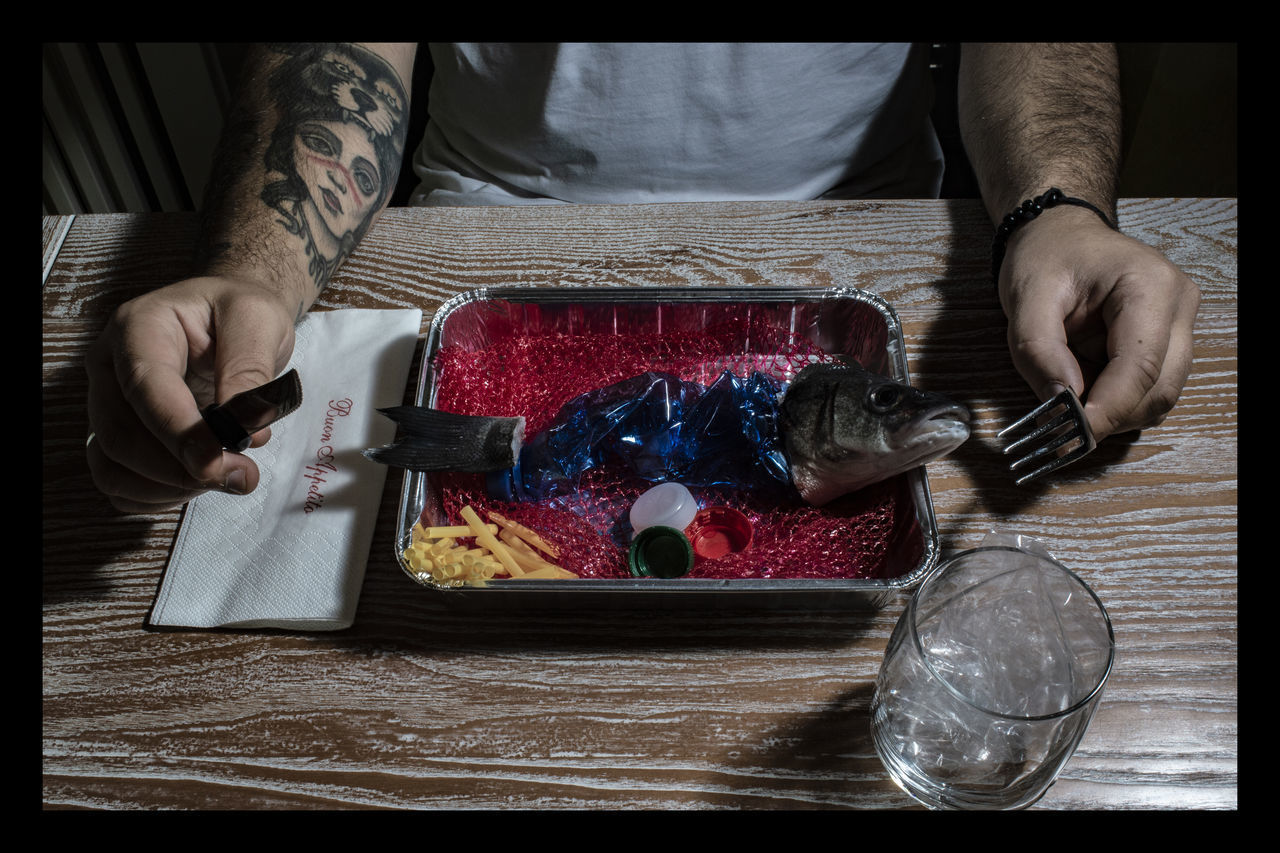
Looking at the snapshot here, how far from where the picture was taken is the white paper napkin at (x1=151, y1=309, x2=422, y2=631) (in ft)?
2.52

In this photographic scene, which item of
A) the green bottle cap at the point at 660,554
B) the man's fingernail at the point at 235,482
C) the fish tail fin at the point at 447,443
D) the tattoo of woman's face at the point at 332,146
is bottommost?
the green bottle cap at the point at 660,554

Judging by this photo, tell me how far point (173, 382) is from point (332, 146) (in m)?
0.43

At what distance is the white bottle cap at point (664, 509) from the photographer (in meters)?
0.81

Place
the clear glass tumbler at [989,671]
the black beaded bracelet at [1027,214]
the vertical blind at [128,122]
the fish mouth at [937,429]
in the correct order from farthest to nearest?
the vertical blind at [128,122] < the black beaded bracelet at [1027,214] < the fish mouth at [937,429] < the clear glass tumbler at [989,671]

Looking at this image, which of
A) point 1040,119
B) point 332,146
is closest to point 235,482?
point 332,146

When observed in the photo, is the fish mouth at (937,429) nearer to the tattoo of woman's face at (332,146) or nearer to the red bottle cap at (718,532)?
the red bottle cap at (718,532)

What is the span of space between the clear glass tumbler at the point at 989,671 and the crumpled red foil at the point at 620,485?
16 centimetres

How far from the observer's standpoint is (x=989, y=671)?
612 mm

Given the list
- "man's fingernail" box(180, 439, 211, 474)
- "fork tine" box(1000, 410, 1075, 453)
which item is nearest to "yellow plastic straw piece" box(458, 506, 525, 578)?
"man's fingernail" box(180, 439, 211, 474)

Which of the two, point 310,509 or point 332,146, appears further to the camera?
point 332,146

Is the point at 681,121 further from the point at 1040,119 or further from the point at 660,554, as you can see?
Result: the point at 660,554

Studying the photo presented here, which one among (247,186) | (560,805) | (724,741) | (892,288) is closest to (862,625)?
(724,741)

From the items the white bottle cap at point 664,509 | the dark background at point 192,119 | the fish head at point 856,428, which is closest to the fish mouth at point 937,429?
the fish head at point 856,428

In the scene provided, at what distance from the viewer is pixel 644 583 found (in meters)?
0.72
